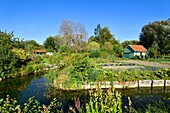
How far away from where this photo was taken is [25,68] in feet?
68.4

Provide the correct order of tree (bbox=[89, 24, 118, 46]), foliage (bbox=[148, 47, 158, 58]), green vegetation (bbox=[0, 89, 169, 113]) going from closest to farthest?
1. green vegetation (bbox=[0, 89, 169, 113])
2. foliage (bbox=[148, 47, 158, 58])
3. tree (bbox=[89, 24, 118, 46])

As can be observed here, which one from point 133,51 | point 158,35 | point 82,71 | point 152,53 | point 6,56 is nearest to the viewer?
point 82,71

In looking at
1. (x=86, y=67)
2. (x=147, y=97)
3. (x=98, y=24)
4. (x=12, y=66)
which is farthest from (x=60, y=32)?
(x=147, y=97)

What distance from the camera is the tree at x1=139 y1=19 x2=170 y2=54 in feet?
150

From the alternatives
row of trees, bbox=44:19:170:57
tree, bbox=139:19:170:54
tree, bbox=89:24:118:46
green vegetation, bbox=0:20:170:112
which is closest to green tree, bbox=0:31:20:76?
green vegetation, bbox=0:20:170:112

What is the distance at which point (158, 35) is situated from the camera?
4806 centimetres

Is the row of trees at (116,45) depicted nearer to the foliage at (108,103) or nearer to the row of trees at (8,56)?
the row of trees at (8,56)

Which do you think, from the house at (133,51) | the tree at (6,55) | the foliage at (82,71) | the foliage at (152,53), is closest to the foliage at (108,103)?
the foliage at (82,71)

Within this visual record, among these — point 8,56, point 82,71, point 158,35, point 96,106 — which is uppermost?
point 158,35

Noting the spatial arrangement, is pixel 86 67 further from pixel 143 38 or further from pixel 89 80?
pixel 143 38

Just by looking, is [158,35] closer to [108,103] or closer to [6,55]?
[6,55]

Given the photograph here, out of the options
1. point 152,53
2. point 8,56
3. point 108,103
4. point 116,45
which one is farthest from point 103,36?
point 108,103

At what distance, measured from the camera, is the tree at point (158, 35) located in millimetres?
45741

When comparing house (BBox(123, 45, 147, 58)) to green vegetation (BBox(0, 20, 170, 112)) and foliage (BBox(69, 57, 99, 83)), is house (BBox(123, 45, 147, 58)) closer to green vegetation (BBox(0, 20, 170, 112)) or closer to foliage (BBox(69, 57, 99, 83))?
green vegetation (BBox(0, 20, 170, 112))
